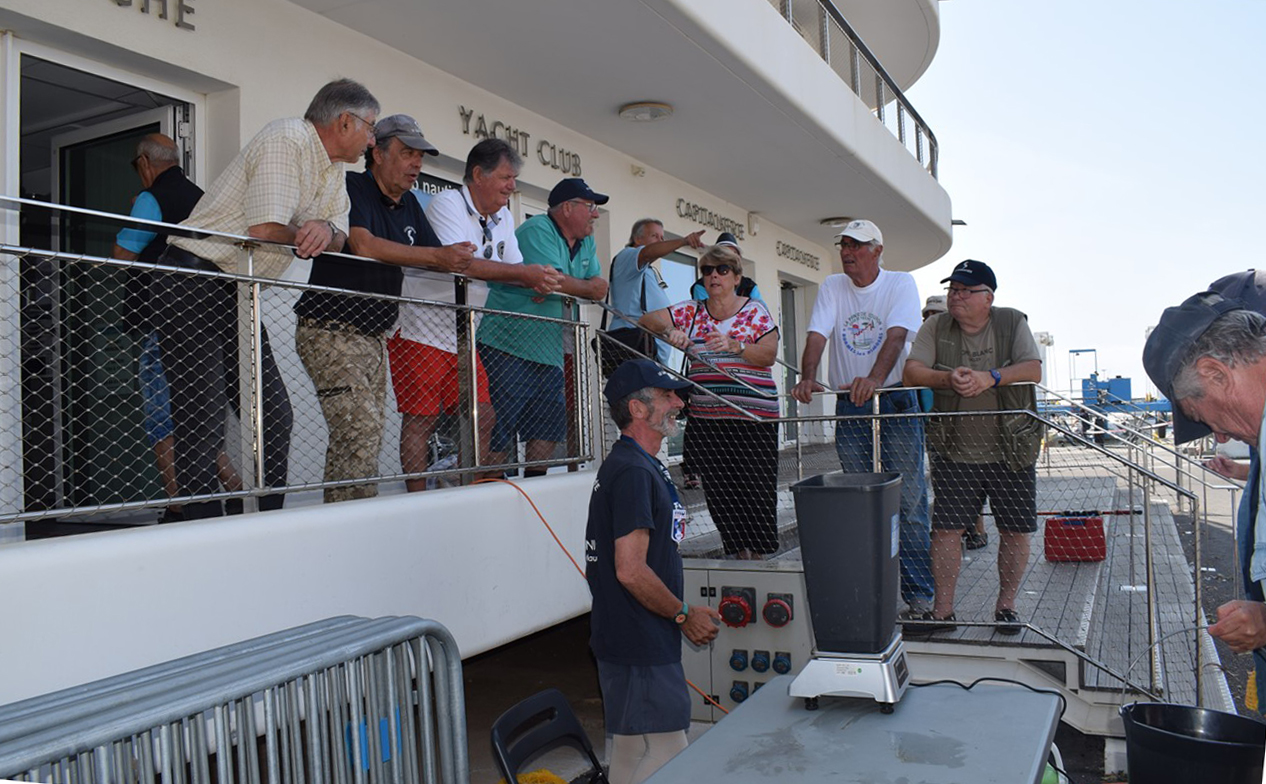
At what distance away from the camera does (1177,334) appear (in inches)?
97.4

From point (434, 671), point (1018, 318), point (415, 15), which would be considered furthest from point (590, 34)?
point (434, 671)

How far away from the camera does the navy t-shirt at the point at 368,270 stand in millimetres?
4258

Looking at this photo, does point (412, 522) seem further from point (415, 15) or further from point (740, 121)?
point (740, 121)

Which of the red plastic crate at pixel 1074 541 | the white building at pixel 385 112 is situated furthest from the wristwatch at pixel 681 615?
the red plastic crate at pixel 1074 541

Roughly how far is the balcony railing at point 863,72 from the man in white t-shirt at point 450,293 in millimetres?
5620

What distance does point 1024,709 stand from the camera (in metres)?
2.38

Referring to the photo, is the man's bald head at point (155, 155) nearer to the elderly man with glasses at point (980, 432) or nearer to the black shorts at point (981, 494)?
the elderly man with glasses at point (980, 432)

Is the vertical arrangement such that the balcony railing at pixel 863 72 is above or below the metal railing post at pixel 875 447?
above

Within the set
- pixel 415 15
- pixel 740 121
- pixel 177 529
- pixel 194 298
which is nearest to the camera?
pixel 177 529

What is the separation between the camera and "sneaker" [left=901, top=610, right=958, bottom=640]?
16.8 feet

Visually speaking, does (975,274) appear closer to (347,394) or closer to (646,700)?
(646,700)

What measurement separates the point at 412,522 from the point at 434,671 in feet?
5.43

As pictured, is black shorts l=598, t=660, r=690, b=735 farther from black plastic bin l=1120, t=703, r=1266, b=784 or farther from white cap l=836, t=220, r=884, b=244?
white cap l=836, t=220, r=884, b=244

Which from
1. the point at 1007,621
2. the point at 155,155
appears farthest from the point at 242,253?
the point at 1007,621
